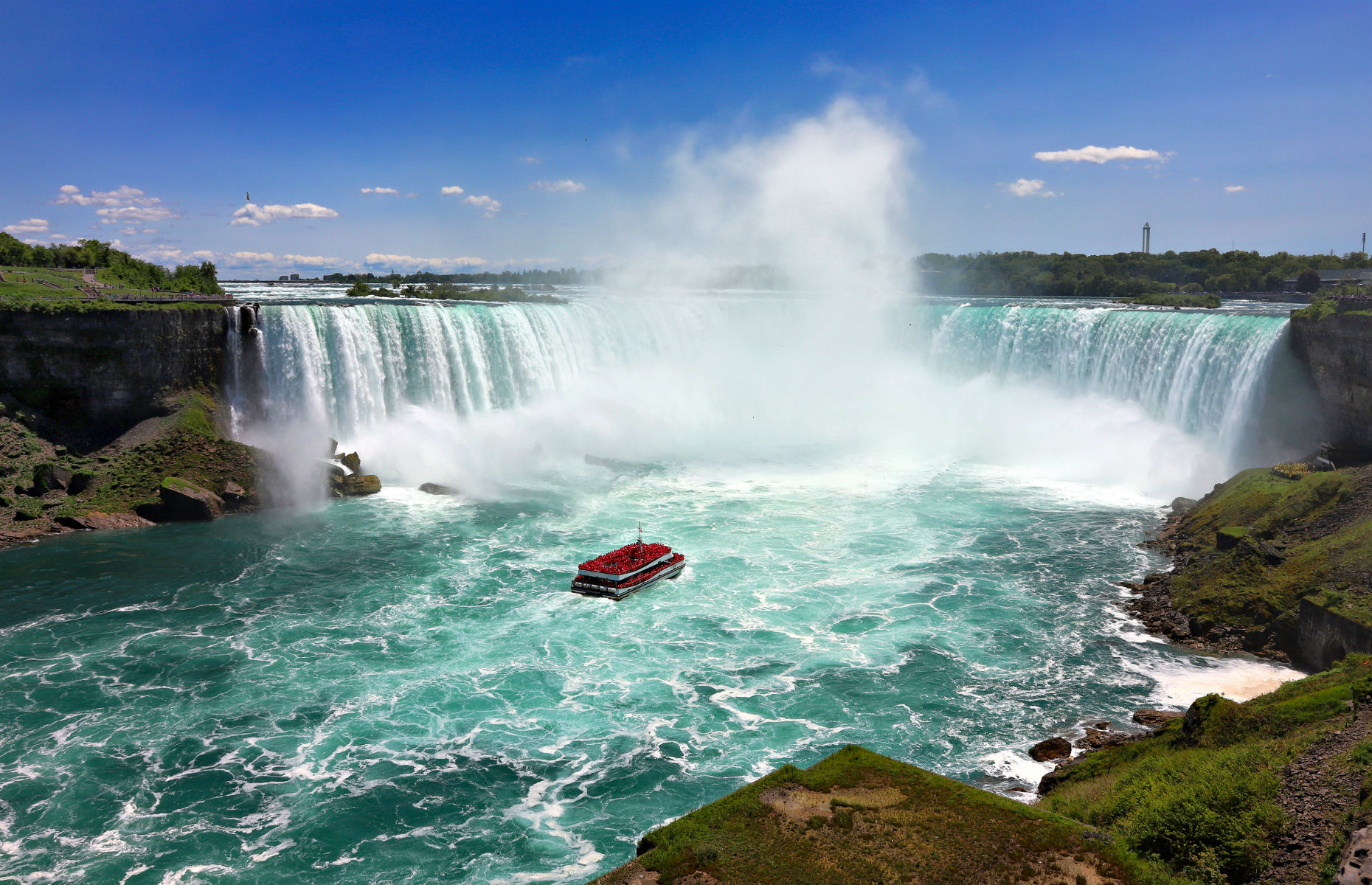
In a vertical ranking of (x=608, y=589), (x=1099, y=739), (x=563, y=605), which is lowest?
(x=1099, y=739)

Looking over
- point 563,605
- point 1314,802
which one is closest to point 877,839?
point 1314,802

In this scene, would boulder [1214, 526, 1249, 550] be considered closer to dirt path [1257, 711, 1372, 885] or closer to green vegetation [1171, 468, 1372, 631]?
green vegetation [1171, 468, 1372, 631]

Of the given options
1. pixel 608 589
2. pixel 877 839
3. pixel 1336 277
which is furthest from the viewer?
pixel 1336 277

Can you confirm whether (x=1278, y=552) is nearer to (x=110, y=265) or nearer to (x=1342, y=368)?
(x=1342, y=368)

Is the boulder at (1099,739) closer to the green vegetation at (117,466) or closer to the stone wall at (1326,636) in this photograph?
the stone wall at (1326,636)

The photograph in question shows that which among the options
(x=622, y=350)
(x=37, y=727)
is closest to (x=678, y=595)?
(x=37, y=727)
